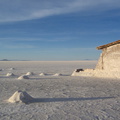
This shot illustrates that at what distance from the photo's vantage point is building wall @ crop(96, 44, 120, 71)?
13688mm

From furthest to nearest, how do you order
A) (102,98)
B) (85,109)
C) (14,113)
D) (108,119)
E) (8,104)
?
1. (102,98)
2. (8,104)
3. (85,109)
4. (14,113)
5. (108,119)

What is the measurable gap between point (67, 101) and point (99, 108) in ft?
4.49

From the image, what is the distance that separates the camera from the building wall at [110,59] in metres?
13.7

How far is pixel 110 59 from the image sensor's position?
1448 cm

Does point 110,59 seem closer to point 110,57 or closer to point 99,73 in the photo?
point 110,57

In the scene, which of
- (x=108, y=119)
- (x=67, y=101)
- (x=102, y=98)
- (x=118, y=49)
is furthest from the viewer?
(x=118, y=49)

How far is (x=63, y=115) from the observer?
17.6 feet

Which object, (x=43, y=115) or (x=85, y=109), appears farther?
(x=85, y=109)

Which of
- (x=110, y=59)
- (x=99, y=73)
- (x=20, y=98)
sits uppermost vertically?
(x=110, y=59)

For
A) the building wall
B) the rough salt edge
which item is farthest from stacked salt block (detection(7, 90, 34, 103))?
the building wall

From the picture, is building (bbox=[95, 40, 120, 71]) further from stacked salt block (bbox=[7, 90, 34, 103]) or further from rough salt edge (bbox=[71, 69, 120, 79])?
stacked salt block (bbox=[7, 90, 34, 103])

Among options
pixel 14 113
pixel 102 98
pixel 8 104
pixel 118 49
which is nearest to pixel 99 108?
pixel 102 98

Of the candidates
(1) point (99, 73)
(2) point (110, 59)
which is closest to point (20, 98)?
(2) point (110, 59)

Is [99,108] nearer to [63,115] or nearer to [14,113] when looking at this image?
[63,115]
